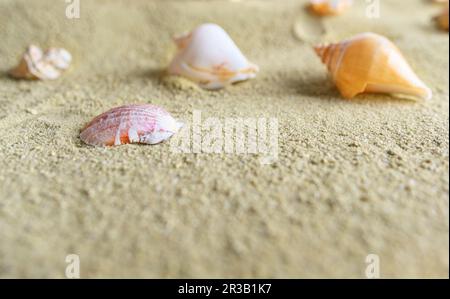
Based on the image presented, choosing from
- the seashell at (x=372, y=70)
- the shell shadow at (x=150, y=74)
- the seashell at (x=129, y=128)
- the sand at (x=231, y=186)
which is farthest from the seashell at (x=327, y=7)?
the seashell at (x=129, y=128)

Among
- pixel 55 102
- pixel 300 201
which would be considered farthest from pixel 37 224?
pixel 55 102

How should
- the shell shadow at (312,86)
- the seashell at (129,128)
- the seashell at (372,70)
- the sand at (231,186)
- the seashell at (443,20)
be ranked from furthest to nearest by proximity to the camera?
the seashell at (443,20) < the shell shadow at (312,86) < the seashell at (372,70) < the seashell at (129,128) < the sand at (231,186)

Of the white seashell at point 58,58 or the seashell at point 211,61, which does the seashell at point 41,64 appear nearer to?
the white seashell at point 58,58

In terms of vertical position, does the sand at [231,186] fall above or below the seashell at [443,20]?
below

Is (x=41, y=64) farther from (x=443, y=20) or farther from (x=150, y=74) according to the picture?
(x=443, y=20)

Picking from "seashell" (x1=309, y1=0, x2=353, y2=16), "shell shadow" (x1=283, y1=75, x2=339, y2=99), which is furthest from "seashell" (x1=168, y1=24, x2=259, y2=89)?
"seashell" (x1=309, y1=0, x2=353, y2=16)

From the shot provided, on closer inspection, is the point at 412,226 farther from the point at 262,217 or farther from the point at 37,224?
the point at 37,224

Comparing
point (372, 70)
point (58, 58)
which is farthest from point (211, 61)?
point (58, 58)
